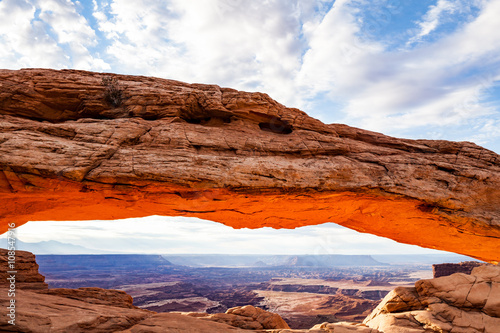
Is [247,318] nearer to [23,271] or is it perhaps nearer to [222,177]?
[222,177]

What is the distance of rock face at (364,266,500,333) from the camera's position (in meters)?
9.37

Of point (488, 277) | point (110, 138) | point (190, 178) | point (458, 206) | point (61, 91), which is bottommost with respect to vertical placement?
point (488, 277)

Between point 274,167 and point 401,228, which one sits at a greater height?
point 274,167

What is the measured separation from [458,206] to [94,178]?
15.2 m

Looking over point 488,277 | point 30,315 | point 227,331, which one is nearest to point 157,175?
point 30,315

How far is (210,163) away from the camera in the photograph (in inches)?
425

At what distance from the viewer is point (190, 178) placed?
33.8ft

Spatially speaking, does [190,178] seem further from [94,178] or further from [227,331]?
[227,331]

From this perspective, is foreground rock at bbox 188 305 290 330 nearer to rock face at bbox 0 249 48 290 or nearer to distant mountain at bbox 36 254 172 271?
rock face at bbox 0 249 48 290

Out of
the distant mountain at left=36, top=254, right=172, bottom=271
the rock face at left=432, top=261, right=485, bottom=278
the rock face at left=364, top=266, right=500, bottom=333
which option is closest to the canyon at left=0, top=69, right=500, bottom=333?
the rock face at left=364, top=266, right=500, bottom=333

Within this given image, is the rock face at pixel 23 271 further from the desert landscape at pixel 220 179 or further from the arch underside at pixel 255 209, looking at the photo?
the arch underside at pixel 255 209

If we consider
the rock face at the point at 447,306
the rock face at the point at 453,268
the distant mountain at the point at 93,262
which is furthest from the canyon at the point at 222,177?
the distant mountain at the point at 93,262

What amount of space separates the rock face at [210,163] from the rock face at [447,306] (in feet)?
8.88

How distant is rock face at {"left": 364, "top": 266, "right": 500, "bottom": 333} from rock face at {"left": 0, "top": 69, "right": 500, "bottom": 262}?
271 centimetres
